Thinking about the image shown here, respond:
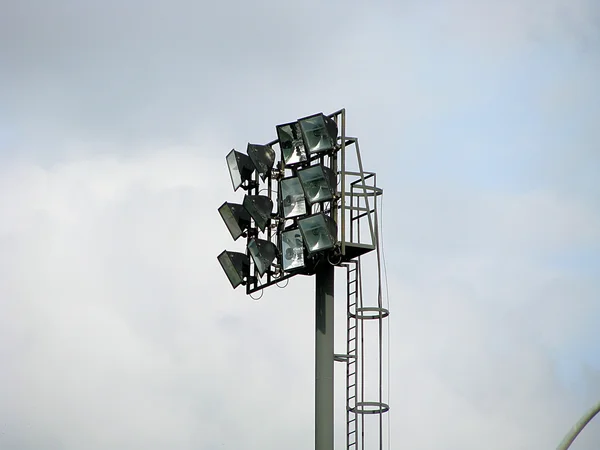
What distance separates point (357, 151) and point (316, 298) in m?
3.61

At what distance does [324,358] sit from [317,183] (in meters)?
4.10

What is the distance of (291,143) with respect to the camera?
1237 inches

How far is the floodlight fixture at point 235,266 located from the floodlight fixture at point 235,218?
45 centimetres

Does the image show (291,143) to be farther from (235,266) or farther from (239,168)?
(235,266)

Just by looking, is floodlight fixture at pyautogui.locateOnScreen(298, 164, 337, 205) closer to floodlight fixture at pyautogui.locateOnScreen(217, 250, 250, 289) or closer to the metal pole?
the metal pole

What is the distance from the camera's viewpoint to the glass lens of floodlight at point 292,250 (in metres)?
30.6

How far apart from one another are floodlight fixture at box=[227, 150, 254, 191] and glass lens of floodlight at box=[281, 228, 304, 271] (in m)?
2.37
